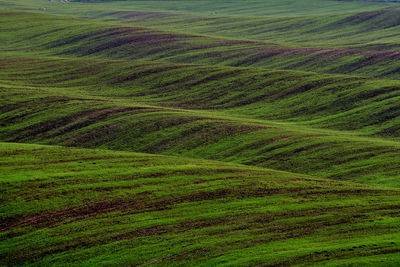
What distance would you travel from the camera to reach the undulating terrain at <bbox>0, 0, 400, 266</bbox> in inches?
1270

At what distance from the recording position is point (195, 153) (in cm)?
5688

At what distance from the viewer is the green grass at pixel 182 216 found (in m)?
30.9

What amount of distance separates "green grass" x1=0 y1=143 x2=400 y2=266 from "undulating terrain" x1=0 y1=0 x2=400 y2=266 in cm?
12

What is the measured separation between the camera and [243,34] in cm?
14850

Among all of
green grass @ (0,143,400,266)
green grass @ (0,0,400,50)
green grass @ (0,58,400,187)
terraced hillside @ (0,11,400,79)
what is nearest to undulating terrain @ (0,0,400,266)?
green grass @ (0,143,400,266)

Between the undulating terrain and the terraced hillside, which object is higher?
the terraced hillside

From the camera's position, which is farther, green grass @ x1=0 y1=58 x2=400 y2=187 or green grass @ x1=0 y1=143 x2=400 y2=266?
green grass @ x1=0 y1=58 x2=400 y2=187

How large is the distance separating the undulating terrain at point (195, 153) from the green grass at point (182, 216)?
12 cm

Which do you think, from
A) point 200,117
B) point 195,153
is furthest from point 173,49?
point 195,153

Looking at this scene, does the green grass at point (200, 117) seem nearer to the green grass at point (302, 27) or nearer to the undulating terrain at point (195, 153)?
the undulating terrain at point (195, 153)

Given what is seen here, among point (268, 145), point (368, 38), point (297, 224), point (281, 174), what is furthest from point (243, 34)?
point (297, 224)

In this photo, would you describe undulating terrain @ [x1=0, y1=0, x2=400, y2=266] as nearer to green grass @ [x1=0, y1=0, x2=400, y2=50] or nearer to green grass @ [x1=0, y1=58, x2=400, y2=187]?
green grass @ [x1=0, y1=58, x2=400, y2=187]

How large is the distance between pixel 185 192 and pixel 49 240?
10499 millimetres

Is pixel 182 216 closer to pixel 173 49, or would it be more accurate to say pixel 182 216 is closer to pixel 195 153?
pixel 195 153
